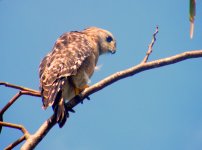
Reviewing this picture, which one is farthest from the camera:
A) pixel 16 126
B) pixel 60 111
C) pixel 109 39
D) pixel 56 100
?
pixel 109 39

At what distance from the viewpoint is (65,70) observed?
443 cm

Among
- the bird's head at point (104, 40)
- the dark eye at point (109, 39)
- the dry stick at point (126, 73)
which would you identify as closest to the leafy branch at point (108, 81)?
the dry stick at point (126, 73)

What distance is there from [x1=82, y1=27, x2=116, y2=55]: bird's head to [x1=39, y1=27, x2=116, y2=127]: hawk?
1.12ft

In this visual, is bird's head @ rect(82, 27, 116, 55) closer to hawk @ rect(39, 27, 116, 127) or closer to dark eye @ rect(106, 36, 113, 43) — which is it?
dark eye @ rect(106, 36, 113, 43)

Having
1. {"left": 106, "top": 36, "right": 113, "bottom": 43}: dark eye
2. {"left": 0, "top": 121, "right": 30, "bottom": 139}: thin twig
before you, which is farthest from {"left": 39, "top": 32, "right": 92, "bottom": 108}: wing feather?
{"left": 106, "top": 36, "right": 113, "bottom": 43}: dark eye

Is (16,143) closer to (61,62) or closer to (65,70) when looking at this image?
(65,70)

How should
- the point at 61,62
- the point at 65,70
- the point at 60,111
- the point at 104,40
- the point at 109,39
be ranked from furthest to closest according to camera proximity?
1. the point at 109,39
2. the point at 104,40
3. the point at 61,62
4. the point at 65,70
5. the point at 60,111

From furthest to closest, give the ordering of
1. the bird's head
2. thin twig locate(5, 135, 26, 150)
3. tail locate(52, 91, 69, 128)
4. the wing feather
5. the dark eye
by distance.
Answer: the dark eye, the bird's head, the wing feather, tail locate(52, 91, 69, 128), thin twig locate(5, 135, 26, 150)

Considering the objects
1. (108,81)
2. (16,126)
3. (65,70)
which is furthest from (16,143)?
(65,70)

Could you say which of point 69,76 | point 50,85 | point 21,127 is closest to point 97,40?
point 69,76

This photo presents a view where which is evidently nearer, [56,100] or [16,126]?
[16,126]

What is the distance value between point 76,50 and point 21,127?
190 centimetres

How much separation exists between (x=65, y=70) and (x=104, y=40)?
2.16 m

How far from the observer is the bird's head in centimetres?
629
